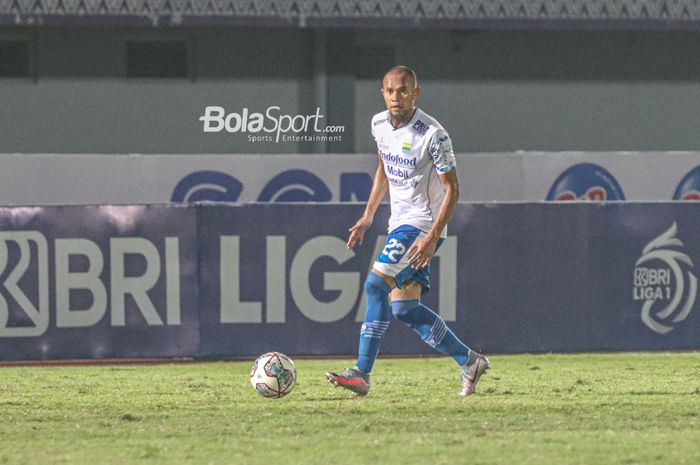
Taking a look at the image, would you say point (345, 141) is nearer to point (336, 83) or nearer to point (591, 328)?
point (336, 83)

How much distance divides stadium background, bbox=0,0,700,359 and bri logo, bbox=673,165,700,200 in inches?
1.1

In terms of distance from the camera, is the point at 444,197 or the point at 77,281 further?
the point at 77,281

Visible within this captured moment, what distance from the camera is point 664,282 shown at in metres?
12.4

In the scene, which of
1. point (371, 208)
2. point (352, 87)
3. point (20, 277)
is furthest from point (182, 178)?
point (371, 208)

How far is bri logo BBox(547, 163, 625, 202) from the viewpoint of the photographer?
60.5ft

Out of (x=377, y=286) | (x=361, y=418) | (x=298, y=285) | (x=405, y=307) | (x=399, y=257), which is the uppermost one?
(x=399, y=257)

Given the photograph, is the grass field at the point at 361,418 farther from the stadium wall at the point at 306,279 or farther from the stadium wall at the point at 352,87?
the stadium wall at the point at 352,87

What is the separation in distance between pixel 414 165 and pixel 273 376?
1617 millimetres

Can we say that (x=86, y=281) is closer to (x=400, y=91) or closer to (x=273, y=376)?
(x=273, y=376)

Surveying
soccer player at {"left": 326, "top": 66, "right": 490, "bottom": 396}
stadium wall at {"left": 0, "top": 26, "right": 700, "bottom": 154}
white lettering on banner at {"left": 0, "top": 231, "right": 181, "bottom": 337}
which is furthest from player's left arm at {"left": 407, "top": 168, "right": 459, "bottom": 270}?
stadium wall at {"left": 0, "top": 26, "right": 700, "bottom": 154}

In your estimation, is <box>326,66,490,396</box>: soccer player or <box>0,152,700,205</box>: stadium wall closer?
<box>326,66,490,396</box>: soccer player

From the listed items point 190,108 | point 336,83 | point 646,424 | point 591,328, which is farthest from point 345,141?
point 646,424

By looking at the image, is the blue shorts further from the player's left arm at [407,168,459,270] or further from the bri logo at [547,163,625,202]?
the bri logo at [547,163,625,202]

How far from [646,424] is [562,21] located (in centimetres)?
1246
